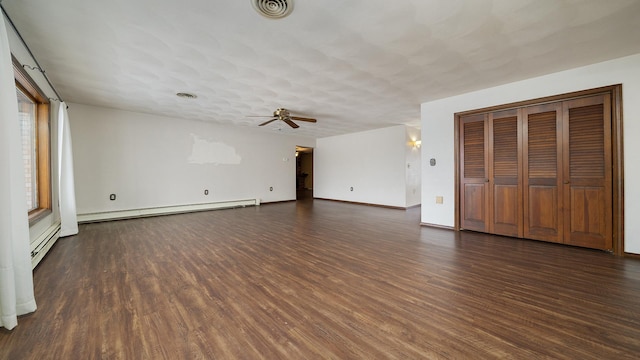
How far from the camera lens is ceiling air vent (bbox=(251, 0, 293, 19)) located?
193cm

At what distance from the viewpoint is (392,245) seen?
3.56 m

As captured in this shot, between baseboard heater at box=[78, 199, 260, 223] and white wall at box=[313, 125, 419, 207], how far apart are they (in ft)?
9.67

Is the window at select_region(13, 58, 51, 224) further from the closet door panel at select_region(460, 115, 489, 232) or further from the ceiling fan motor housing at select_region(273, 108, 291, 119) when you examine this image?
the closet door panel at select_region(460, 115, 489, 232)

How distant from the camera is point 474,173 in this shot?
167 inches

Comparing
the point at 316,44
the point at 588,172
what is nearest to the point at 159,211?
Result: the point at 316,44

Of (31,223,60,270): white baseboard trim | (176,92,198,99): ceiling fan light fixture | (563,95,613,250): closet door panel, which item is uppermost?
(176,92,198,99): ceiling fan light fixture

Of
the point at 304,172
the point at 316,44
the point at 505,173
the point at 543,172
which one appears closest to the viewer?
the point at 316,44

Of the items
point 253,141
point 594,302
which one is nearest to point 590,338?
point 594,302

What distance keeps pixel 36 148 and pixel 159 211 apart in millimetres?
2612

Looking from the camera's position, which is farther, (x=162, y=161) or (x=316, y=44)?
(x=162, y=161)

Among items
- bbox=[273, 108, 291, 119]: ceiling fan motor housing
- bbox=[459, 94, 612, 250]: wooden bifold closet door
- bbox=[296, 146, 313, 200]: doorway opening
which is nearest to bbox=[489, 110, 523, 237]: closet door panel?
bbox=[459, 94, 612, 250]: wooden bifold closet door

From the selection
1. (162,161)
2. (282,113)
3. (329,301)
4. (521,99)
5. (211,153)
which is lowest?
(329,301)

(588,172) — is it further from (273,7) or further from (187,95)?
(187,95)

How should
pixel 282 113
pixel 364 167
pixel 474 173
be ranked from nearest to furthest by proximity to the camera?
pixel 474 173 → pixel 282 113 → pixel 364 167
